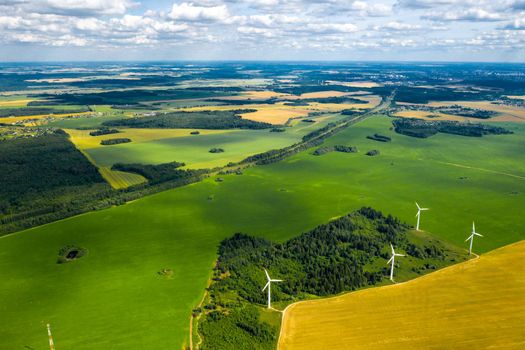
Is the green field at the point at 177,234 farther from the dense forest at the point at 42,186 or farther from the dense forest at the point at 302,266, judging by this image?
the dense forest at the point at 42,186

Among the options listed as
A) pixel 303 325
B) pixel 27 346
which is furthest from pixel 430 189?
pixel 27 346

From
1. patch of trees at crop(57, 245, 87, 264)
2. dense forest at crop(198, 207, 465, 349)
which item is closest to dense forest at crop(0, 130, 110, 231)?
patch of trees at crop(57, 245, 87, 264)

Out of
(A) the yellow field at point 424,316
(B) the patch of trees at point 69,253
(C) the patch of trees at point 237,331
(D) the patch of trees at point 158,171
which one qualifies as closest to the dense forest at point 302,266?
(C) the patch of trees at point 237,331

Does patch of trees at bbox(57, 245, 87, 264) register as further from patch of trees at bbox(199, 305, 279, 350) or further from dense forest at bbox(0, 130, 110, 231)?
patch of trees at bbox(199, 305, 279, 350)

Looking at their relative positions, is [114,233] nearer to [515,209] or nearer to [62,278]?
[62,278]

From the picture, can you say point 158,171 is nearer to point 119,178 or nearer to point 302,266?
point 119,178

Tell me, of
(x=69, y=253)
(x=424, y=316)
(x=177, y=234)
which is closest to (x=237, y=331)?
(x=424, y=316)
